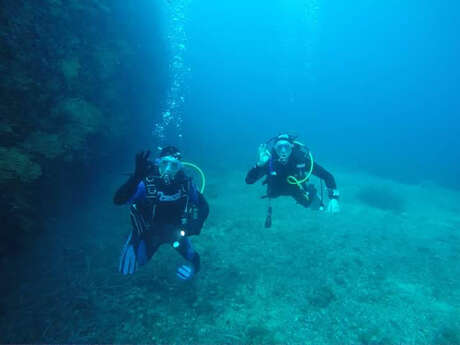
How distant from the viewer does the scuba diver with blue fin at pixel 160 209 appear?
4.92 metres

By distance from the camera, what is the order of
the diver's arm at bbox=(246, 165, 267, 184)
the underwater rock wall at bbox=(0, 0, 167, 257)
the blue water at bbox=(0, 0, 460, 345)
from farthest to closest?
1. the diver's arm at bbox=(246, 165, 267, 184)
2. the underwater rock wall at bbox=(0, 0, 167, 257)
3. the blue water at bbox=(0, 0, 460, 345)

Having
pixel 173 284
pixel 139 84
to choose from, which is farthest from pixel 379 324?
pixel 139 84

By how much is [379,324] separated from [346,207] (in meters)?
6.33

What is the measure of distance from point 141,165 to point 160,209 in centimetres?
92

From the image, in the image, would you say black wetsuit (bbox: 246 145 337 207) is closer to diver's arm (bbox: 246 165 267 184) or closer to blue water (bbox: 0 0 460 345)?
diver's arm (bbox: 246 165 267 184)

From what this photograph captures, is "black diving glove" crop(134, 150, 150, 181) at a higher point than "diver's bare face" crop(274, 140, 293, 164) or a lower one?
lower

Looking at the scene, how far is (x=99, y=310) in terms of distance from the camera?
15.5ft

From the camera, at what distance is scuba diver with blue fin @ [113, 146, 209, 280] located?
492 centimetres

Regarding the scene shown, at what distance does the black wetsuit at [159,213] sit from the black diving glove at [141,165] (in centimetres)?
25

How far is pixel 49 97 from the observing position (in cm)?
693

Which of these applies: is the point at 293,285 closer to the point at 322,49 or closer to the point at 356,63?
the point at 322,49

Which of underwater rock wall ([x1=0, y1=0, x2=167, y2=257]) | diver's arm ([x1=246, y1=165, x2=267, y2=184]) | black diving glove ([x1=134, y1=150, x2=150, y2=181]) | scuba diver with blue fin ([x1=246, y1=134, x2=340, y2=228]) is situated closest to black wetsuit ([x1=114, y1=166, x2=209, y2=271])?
black diving glove ([x1=134, y1=150, x2=150, y2=181])

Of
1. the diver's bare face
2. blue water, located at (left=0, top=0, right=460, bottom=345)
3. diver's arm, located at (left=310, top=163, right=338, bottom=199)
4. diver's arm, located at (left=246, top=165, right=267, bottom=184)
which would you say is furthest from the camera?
diver's arm, located at (left=246, top=165, right=267, bottom=184)

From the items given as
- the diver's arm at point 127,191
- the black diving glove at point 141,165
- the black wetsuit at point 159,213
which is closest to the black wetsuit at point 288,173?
the black wetsuit at point 159,213
